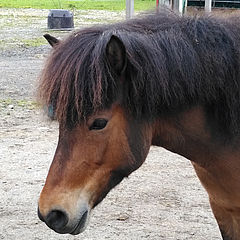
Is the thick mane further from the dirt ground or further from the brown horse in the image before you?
the dirt ground

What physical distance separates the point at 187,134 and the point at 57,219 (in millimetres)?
668

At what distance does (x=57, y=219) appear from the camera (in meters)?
2.02

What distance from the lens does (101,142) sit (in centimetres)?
205

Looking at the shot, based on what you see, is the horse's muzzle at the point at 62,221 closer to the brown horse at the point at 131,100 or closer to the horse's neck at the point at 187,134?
the brown horse at the point at 131,100

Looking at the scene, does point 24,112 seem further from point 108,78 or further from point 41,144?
point 108,78

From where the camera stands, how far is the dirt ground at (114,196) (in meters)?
3.79

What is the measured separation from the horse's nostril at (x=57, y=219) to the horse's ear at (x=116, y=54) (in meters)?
0.59

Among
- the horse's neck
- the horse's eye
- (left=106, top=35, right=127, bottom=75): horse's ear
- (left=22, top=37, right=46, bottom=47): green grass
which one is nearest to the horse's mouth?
the horse's eye

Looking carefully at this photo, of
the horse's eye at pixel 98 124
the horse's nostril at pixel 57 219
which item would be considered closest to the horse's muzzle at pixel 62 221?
the horse's nostril at pixel 57 219

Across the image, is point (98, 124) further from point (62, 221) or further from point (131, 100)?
point (62, 221)

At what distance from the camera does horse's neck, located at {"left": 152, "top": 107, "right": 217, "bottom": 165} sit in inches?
88.3

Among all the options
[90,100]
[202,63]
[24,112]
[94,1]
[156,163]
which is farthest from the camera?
[94,1]

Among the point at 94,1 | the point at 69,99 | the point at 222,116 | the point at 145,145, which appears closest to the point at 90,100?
the point at 69,99

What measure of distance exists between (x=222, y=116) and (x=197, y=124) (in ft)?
0.37
